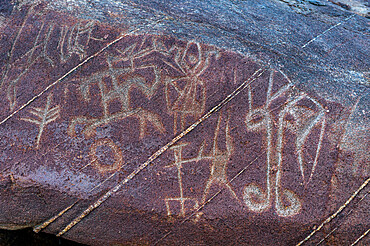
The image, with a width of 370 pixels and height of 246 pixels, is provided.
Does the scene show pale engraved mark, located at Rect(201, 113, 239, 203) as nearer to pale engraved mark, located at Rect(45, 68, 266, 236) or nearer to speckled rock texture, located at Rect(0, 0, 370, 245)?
speckled rock texture, located at Rect(0, 0, 370, 245)

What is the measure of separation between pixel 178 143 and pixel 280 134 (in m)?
0.61

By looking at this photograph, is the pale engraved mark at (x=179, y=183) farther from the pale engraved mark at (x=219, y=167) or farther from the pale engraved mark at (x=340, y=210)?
the pale engraved mark at (x=340, y=210)

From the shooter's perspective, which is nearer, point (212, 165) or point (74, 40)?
point (212, 165)

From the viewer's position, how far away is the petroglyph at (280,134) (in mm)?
1843

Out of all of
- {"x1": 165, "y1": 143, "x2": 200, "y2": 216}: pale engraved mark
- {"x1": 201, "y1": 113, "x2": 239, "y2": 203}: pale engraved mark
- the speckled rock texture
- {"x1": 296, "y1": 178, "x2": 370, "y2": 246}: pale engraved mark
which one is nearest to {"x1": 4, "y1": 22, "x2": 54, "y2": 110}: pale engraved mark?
the speckled rock texture

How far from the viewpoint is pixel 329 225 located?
185 cm

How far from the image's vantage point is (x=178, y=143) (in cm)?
188

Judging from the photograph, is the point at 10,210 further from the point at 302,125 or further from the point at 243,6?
the point at 243,6

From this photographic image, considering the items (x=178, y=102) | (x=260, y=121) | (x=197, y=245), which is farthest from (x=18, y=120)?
(x=260, y=121)

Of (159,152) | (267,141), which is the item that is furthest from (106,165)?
(267,141)

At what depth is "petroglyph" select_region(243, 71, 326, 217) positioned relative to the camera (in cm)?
184

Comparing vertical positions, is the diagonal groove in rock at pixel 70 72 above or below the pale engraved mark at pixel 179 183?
above

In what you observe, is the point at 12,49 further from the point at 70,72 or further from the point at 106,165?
the point at 106,165

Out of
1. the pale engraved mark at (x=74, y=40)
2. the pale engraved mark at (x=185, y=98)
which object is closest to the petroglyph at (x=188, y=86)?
the pale engraved mark at (x=185, y=98)
